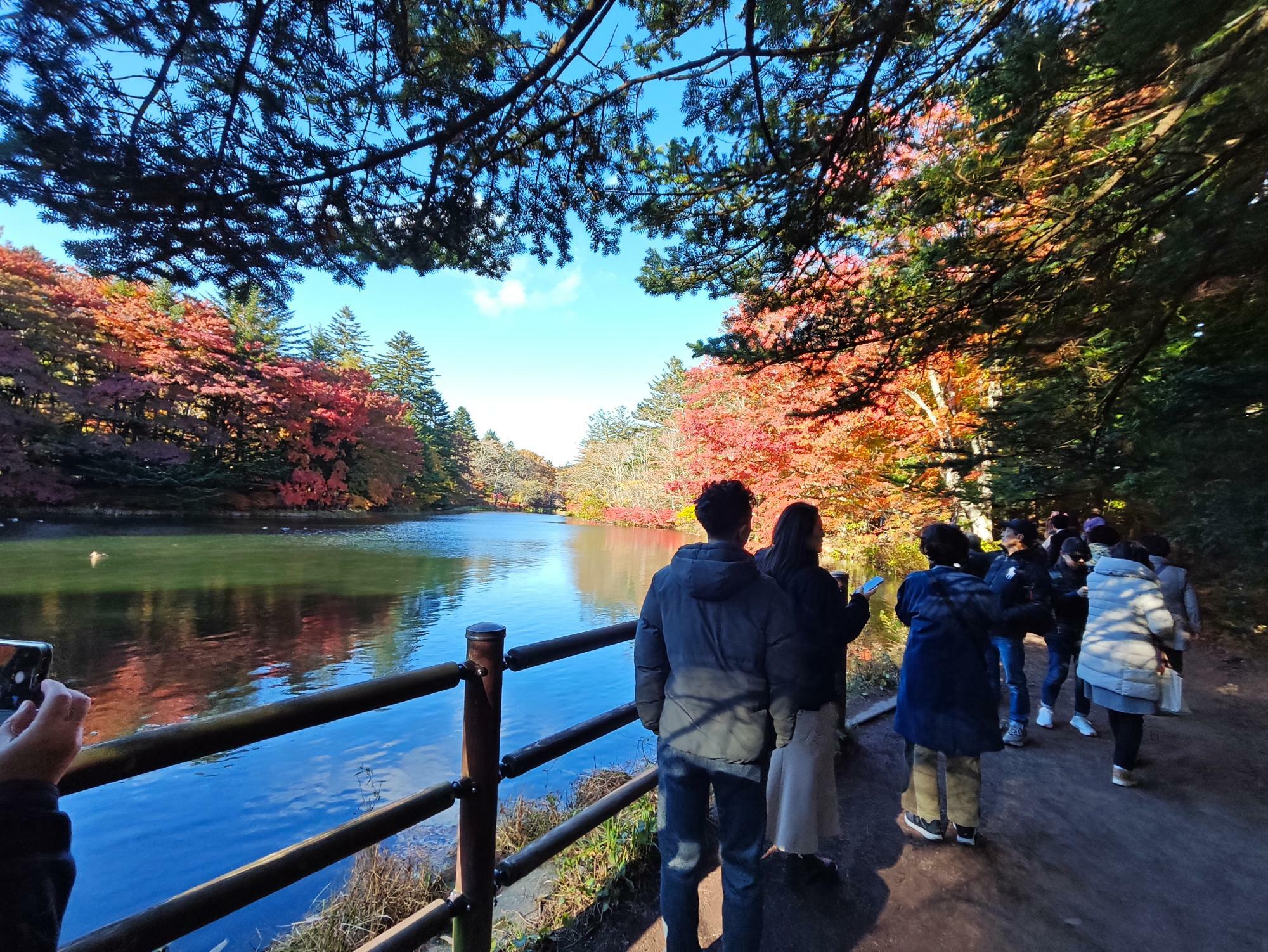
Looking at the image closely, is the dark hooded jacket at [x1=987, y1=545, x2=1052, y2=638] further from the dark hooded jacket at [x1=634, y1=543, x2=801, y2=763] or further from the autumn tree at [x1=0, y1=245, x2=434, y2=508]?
the autumn tree at [x1=0, y1=245, x2=434, y2=508]

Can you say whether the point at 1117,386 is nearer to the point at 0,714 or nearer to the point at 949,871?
the point at 949,871

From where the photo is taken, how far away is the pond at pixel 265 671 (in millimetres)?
3670

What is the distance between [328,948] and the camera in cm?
A: 212

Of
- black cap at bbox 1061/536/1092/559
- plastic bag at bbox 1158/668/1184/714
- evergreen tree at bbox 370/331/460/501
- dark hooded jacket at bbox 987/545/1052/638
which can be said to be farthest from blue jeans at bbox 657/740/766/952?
evergreen tree at bbox 370/331/460/501

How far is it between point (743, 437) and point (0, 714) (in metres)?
10.5

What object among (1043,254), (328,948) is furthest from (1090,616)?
(328,948)

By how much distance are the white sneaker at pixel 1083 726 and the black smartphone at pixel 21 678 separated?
207 inches

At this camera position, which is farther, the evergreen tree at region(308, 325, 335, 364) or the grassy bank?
the evergreen tree at region(308, 325, 335, 364)

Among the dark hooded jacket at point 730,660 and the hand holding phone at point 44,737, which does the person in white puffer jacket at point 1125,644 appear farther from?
the hand holding phone at point 44,737

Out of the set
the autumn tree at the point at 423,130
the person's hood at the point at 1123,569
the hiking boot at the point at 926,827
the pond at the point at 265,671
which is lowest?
the pond at the point at 265,671

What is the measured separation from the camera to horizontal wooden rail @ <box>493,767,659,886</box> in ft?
5.86

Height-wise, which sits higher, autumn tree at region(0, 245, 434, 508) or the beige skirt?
autumn tree at region(0, 245, 434, 508)

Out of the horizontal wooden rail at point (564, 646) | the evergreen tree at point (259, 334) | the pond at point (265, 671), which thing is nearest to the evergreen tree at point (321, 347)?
the evergreen tree at point (259, 334)

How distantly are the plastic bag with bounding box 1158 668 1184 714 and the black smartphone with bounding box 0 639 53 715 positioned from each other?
446 cm
